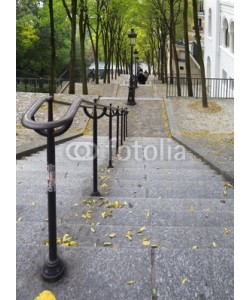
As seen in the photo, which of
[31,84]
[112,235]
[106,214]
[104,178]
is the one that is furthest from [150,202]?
[31,84]

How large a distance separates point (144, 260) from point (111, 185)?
2.73 meters

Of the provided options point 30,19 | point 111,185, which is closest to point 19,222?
point 111,185

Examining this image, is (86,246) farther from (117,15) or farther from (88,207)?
(117,15)

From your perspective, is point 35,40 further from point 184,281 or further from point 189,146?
point 184,281

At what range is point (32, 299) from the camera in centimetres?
242

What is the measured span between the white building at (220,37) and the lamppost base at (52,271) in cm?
2695

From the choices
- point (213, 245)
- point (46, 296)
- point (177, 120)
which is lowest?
point (46, 296)

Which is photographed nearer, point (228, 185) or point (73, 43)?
point (228, 185)

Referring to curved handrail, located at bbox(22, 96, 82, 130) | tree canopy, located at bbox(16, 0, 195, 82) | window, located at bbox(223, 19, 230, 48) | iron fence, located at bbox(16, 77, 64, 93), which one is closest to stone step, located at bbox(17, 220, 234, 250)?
curved handrail, located at bbox(22, 96, 82, 130)
